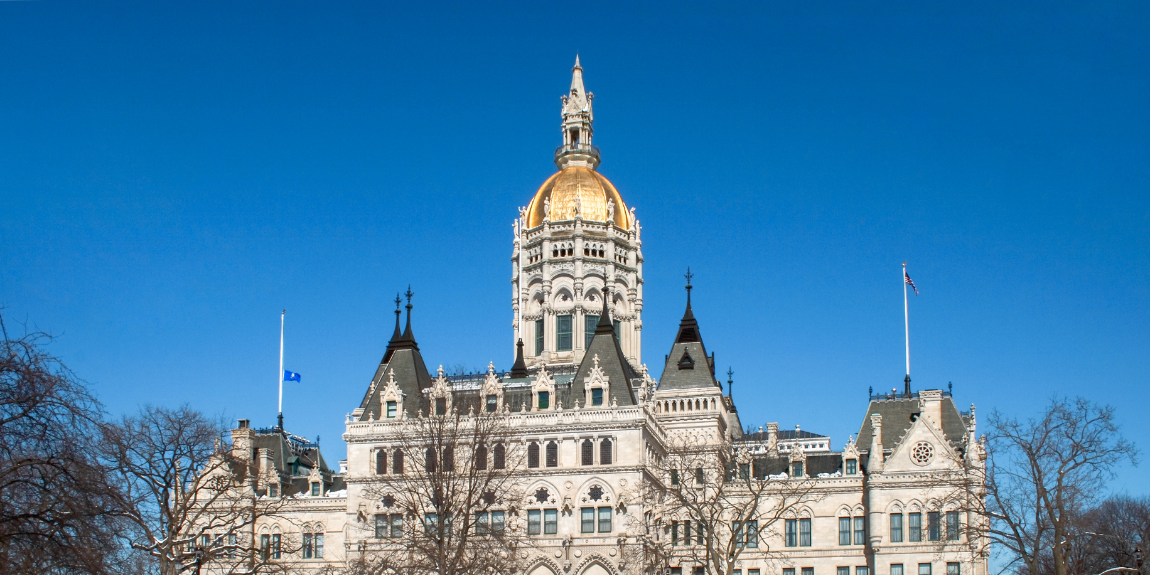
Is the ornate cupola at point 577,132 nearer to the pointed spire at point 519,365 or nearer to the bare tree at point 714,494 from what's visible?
the pointed spire at point 519,365

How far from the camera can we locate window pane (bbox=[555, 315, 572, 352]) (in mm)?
102438

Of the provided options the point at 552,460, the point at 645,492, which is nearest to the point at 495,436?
the point at 552,460

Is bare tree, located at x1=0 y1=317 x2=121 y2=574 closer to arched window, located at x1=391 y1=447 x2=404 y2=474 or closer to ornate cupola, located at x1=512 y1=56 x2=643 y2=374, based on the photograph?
arched window, located at x1=391 y1=447 x2=404 y2=474

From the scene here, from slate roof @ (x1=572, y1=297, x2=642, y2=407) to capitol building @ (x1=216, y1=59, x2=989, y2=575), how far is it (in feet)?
0.45

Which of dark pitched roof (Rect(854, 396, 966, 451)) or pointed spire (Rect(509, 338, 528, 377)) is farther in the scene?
pointed spire (Rect(509, 338, 528, 377))

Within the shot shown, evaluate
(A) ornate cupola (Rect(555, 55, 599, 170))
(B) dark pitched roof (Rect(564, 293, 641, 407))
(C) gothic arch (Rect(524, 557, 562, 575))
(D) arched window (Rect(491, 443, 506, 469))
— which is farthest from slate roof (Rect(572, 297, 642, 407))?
(A) ornate cupola (Rect(555, 55, 599, 170))

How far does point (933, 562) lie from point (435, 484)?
3350 centimetres

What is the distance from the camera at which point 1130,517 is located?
107 meters

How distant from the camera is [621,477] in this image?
258ft

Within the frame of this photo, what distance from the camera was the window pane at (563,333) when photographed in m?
102

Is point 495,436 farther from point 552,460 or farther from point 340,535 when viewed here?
point 340,535

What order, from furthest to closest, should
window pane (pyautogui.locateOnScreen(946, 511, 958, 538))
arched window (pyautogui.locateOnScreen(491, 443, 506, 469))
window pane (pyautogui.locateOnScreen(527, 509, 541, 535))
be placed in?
arched window (pyautogui.locateOnScreen(491, 443, 506, 469)) → window pane (pyautogui.locateOnScreen(527, 509, 541, 535)) → window pane (pyautogui.locateOnScreen(946, 511, 958, 538))

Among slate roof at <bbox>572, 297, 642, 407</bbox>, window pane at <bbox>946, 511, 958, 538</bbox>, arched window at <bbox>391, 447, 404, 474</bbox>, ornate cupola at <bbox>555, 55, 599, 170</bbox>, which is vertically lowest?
window pane at <bbox>946, 511, 958, 538</bbox>

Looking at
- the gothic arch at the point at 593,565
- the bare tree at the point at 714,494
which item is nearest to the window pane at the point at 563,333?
the bare tree at the point at 714,494
